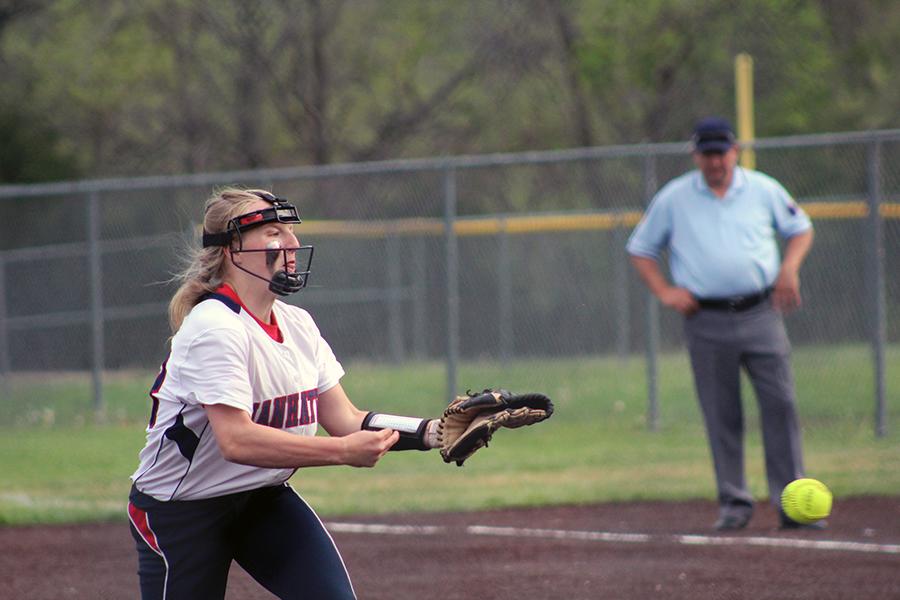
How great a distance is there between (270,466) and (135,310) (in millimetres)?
12156

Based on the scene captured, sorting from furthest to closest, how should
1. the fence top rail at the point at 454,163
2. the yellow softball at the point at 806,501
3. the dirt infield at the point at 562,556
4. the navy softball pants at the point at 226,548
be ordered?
the fence top rail at the point at 454,163 < the yellow softball at the point at 806,501 < the dirt infield at the point at 562,556 < the navy softball pants at the point at 226,548

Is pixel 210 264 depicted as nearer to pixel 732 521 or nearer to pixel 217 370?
pixel 217 370

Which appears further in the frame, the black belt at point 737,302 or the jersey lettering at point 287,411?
the black belt at point 737,302

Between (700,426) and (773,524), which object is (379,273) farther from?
(773,524)

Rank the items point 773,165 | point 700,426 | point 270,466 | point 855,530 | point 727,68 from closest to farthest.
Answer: point 270,466 → point 855,530 → point 700,426 → point 773,165 → point 727,68

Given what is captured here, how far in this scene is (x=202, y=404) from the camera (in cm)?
408

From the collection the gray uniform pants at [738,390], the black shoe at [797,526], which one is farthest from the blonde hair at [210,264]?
the black shoe at [797,526]

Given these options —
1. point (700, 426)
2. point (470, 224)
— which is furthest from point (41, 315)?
point (700, 426)

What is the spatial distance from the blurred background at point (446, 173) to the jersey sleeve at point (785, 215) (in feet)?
8.17

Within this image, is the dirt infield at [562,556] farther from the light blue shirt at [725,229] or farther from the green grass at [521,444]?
the light blue shirt at [725,229]

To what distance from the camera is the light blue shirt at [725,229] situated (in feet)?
26.7

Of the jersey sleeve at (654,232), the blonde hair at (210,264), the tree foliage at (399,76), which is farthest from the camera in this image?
the tree foliage at (399,76)

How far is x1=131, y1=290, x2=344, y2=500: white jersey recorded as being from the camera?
4.12 m

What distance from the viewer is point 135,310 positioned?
15812mm
